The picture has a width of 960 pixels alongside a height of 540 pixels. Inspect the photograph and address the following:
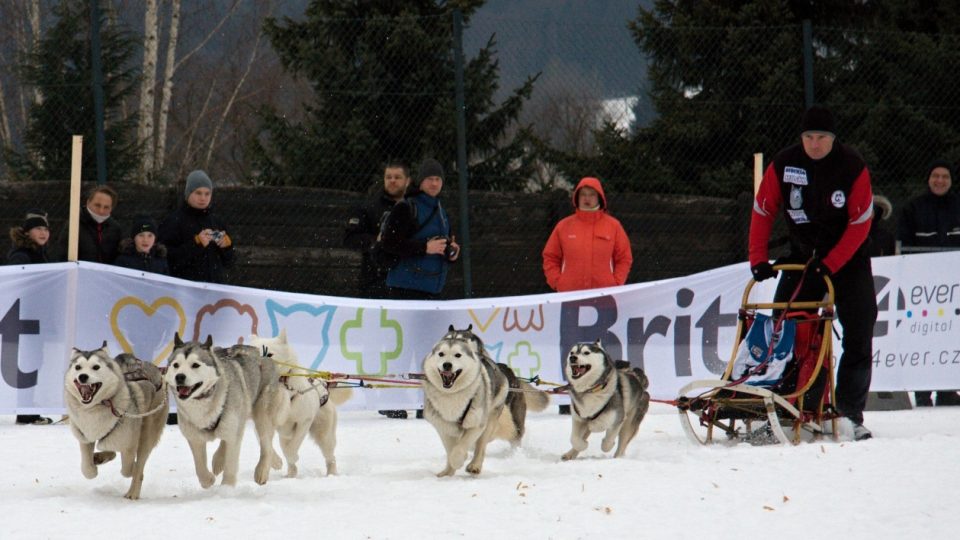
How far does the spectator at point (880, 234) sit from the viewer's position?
9023 mm

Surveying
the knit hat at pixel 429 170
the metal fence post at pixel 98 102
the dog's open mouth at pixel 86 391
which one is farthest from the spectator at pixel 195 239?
the dog's open mouth at pixel 86 391

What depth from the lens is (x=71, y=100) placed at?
32.5 feet

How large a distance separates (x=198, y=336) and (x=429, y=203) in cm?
177

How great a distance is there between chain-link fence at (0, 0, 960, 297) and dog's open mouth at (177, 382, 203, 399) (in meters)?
4.63

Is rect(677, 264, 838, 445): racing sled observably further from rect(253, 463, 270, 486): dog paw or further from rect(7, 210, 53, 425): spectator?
rect(7, 210, 53, 425): spectator

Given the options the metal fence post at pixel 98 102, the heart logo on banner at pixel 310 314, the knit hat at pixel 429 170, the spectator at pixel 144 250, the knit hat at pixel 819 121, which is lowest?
the heart logo on banner at pixel 310 314

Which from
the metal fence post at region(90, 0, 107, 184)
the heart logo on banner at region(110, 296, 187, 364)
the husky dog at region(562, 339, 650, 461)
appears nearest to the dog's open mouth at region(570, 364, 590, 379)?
the husky dog at region(562, 339, 650, 461)

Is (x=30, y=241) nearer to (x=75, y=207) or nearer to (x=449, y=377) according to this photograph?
(x=75, y=207)

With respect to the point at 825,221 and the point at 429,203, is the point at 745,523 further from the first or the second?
the point at 429,203

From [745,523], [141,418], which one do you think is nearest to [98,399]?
[141,418]

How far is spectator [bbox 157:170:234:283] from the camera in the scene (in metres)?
8.16

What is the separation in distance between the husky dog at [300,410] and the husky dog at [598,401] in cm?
123

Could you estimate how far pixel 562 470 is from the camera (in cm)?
569

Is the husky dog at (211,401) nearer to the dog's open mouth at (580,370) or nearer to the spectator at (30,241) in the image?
the dog's open mouth at (580,370)
